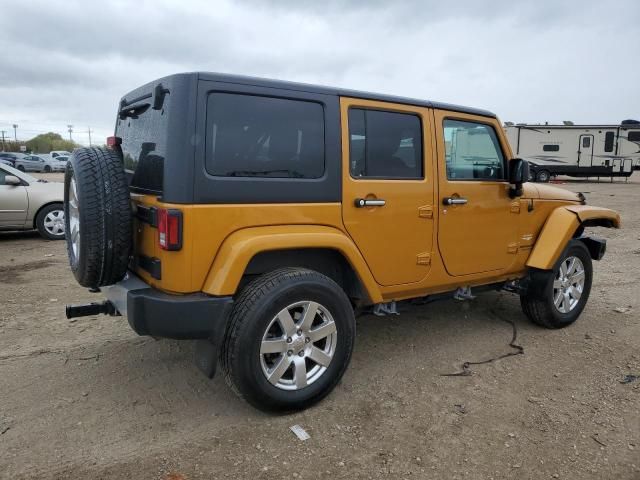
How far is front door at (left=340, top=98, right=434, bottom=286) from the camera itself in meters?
3.31

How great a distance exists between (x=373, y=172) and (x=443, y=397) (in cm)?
156

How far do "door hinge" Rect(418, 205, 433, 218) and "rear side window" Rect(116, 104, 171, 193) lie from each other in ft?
5.87

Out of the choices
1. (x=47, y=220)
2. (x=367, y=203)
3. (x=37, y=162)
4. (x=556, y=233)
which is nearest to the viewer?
(x=367, y=203)

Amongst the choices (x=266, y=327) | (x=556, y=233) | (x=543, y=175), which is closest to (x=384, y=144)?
(x=266, y=327)

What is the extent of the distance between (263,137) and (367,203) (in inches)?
31.8

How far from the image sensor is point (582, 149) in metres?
23.2

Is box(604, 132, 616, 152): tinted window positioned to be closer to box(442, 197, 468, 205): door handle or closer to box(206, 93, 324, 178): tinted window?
box(442, 197, 468, 205): door handle

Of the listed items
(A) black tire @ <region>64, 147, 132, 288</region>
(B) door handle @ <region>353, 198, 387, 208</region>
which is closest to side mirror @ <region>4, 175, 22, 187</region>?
(A) black tire @ <region>64, 147, 132, 288</region>

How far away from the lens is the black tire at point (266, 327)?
2.81 metres

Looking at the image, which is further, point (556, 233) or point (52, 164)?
point (52, 164)

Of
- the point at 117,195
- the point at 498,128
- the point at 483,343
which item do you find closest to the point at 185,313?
the point at 117,195

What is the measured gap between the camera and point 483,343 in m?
4.30

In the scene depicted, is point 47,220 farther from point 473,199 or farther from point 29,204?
point 473,199

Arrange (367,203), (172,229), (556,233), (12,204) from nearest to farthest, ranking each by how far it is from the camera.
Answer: (172,229) < (367,203) < (556,233) < (12,204)
